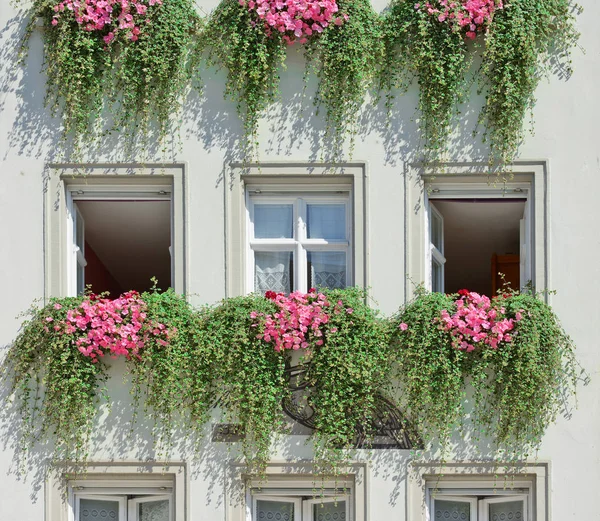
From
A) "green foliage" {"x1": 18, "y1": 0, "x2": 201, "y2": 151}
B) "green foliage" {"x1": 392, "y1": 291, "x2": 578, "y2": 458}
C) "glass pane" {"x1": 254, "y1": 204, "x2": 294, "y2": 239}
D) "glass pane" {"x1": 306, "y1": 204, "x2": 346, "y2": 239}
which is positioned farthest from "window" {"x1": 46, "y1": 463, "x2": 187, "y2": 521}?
"green foliage" {"x1": 18, "y1": 0, "x2": 201, "y2": 151}

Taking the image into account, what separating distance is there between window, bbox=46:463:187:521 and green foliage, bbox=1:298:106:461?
0.26 meters

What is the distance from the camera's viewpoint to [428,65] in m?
15.5

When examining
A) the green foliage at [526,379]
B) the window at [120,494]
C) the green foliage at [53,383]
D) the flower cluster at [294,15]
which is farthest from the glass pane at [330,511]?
the flower cluster at [294,15]

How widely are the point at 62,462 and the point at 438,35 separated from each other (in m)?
4.88

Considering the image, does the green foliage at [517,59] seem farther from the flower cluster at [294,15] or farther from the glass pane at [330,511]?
the glass pane at [330,511]

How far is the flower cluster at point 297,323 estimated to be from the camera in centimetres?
1500

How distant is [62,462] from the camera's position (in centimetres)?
1535

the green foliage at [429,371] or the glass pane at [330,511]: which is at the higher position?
the green foliage at [429,371]

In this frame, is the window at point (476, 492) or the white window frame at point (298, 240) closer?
the window at point (476, 492)

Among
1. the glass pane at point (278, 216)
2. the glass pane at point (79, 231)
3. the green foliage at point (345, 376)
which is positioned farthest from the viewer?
the glass pane at point (79, 231)

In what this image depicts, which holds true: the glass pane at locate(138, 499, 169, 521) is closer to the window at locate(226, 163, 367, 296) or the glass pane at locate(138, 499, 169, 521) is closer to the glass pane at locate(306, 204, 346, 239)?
the window at locate(226, 163, 367, 296)

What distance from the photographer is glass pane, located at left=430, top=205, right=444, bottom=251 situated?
1594cm

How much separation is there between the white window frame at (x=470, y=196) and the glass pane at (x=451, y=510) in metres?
1.79

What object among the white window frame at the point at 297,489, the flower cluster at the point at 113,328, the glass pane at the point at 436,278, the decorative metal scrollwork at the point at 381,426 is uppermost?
the glass pane at the point at 436,278
